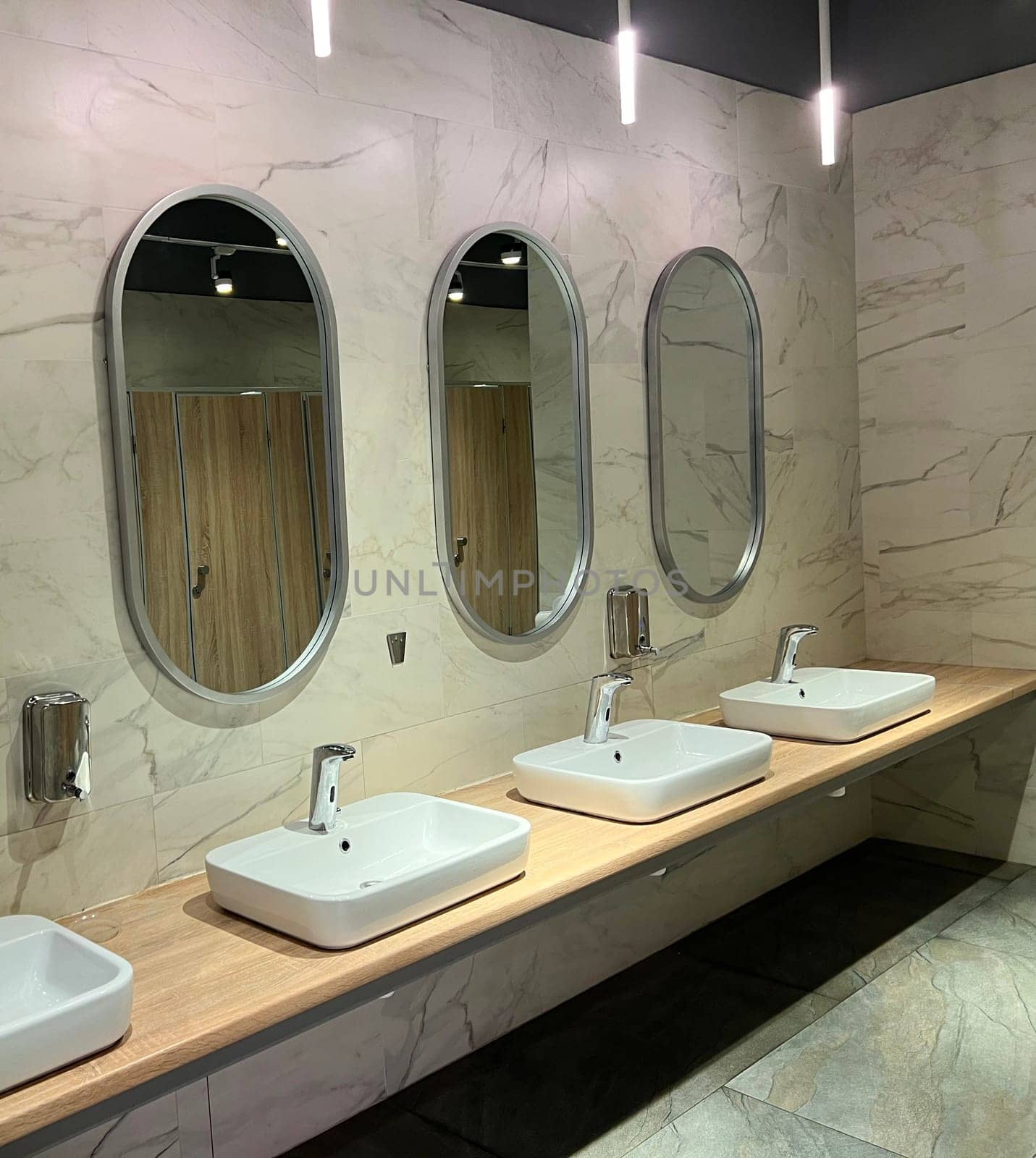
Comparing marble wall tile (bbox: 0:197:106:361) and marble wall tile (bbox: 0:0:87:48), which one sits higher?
marble wall tile (bbox: 0:0:87:48)

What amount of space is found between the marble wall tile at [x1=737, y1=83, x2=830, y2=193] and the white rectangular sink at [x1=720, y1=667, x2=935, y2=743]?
153 cm

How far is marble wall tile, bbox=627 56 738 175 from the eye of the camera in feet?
10.3

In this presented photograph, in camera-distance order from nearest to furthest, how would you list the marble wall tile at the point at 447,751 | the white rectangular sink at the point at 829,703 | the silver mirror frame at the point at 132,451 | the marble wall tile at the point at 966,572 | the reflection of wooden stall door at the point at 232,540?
the silver mirror frame at the point at 132,451, the reflection of wooden stall door at the point at 232,540, the marble wall tile at the point at 447,751, the white rectangular sink at the point at 829,703, the marble wall tile at the point at 966,572

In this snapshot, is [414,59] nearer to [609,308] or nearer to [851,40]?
[609,308]

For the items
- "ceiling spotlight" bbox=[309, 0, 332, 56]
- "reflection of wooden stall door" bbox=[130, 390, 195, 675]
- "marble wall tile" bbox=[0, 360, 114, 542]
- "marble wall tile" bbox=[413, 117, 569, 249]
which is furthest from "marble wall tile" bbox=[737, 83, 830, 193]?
"marble wall tile" bbox=[0, 360, 114, 542]

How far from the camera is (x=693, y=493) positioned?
3.31 meters

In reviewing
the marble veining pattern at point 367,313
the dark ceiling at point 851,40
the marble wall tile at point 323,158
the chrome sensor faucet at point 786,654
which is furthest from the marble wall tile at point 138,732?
the dark ceiling at point 851,40

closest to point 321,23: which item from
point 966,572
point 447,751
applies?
point 447,751

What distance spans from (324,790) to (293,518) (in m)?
0.55

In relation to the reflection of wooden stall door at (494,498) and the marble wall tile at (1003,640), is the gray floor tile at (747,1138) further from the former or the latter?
the marble wall tile at (1003,640)

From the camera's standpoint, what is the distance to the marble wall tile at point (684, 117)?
10.3ft

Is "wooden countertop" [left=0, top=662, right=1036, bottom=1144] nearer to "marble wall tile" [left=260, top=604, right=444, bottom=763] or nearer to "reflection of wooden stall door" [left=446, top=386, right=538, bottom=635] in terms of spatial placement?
"marble wall tile" [left=260, top=604, right=444, bottom=763]

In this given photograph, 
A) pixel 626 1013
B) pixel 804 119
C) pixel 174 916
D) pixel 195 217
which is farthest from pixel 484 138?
pixel 626 1013

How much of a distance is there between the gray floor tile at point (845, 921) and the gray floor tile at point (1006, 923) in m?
0.04
